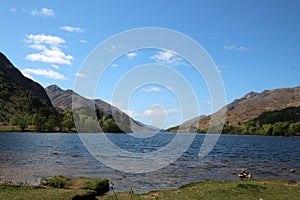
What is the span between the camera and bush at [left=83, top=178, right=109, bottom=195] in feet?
95.5

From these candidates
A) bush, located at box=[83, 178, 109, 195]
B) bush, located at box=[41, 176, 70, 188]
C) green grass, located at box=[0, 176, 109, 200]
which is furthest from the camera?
bush, located at box=[41, 176, 70, 188]

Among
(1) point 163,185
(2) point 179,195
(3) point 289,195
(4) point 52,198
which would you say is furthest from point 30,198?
(3) point 289,195

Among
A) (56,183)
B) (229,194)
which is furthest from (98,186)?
(229,194)

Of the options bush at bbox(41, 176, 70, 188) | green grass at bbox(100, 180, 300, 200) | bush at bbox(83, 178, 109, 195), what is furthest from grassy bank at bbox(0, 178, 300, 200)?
bush at bbox(41, 176, 70, 188)

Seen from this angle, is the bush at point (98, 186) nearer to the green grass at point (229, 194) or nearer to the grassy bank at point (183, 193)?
the grassy bank at point (183, 193)

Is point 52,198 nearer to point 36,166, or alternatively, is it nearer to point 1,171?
point 1,171

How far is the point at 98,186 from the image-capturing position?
30.1 m

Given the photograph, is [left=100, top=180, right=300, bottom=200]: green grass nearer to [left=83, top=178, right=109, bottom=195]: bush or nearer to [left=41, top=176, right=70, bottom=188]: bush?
[left=83, top=178, right=109, bottom=195]: bush

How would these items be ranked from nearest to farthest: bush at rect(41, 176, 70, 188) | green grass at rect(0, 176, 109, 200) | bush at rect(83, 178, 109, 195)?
green grass at rect(0, 176, 109, 200) < bush at rect(83, 178, 109, 195) < bush at rect(41, 176, 70, 188)

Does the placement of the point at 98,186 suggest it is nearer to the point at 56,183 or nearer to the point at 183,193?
the point at 56,183

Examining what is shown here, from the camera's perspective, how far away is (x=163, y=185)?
116 ft

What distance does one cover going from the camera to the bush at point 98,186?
2909 cm

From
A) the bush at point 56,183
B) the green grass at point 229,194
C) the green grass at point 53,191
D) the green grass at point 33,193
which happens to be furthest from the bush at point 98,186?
the green grass at point 33,193

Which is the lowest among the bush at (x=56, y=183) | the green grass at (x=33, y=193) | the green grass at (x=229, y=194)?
the bush at (x=56, y=183)
